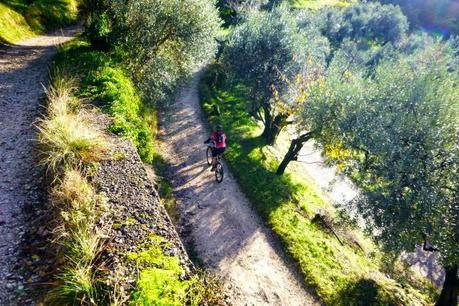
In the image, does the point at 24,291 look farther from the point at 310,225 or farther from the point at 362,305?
the point at 310,225

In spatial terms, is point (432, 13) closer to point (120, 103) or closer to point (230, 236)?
point (230, 236)

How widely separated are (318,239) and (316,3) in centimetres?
9158

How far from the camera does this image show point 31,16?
112 feet

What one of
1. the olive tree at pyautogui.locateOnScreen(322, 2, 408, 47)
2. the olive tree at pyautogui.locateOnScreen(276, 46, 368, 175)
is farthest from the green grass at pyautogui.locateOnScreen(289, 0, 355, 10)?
the olive tree at pyautogui.locateOnScreen(276, 46, 368, 175)

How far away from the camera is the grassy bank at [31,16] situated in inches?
1151

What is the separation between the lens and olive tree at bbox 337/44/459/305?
51.4 ft

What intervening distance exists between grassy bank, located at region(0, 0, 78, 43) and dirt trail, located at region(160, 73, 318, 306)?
55.5ft

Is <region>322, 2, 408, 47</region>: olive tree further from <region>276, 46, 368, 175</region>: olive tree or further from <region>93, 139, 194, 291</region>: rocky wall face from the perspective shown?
<region>93, 139, 194, 291</region>: rocky wall face

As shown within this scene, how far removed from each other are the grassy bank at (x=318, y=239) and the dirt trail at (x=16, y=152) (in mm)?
13986

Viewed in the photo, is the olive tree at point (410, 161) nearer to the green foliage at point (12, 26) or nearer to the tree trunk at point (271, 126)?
the tree trunk at point (271, 126)

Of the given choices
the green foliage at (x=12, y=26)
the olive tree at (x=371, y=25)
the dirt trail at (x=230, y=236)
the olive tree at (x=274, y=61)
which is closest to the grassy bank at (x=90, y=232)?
the dirt trail at (x=230, y=236)

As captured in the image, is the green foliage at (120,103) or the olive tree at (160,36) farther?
the olive tree at (160,36)

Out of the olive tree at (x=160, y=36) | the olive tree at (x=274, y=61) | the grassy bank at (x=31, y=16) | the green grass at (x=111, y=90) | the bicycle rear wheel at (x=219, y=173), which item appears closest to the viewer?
the green grass at (x=111, y=90)

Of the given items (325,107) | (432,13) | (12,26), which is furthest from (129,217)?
(432,13)
